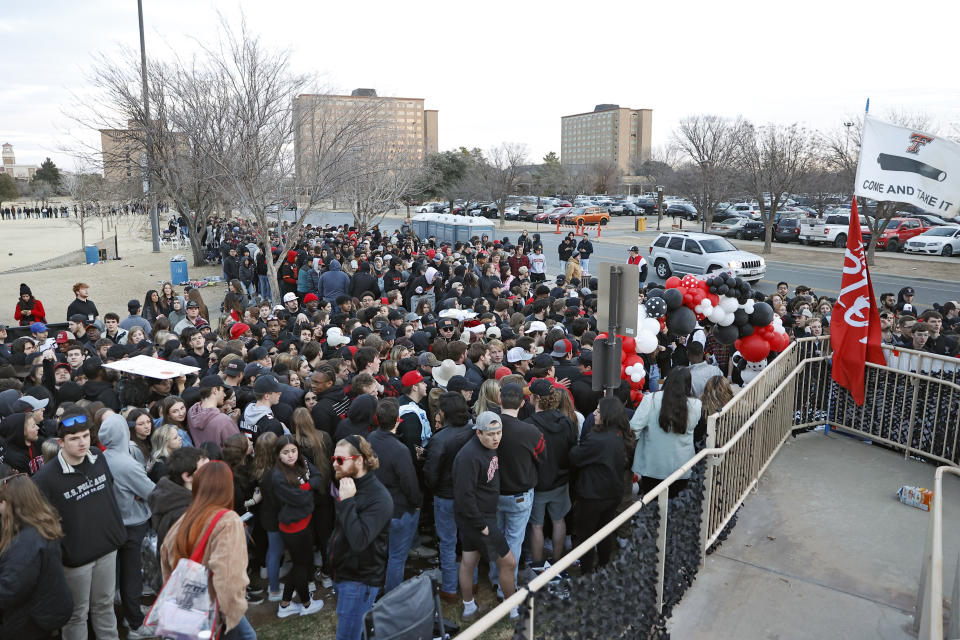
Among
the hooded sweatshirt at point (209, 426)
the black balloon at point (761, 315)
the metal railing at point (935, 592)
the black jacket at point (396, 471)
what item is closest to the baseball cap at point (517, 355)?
the black jacket at point (396, 471)

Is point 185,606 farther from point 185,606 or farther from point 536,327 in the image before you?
point 536,327

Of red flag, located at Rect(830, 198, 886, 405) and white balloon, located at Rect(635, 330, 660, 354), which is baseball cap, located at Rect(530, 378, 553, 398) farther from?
red flag, located at Rect(830, 198, 886, 405)

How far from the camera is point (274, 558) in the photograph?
533 centimetres

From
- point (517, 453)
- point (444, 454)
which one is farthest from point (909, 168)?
point (444, 454)

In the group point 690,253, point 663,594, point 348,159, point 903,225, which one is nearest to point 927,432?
point 663,594

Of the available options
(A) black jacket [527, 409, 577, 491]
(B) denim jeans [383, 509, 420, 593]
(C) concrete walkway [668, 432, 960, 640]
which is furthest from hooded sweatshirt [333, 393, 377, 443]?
(C) concrete walkway [668, 432, 960, 640]

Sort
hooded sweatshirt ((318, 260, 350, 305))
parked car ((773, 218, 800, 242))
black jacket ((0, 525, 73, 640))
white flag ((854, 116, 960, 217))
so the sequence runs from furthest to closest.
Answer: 1. parked car ((773, 218, 800, 242))
2. hooded sweatshirt ((318, 260, 350, 305))
3. white flag ((854, 116, 960, 217))
4. black jacket ((0, 525, 73, 640))

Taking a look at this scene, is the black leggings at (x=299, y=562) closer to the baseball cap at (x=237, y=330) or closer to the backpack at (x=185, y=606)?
the backpack at (x=185, y=606)

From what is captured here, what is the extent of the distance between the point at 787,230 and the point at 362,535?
3768 cm

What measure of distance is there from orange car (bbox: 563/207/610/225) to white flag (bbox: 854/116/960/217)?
136ft

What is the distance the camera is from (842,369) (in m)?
7.91

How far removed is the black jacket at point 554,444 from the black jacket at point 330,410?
1715 millimetres

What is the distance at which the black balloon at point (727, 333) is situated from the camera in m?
8.39

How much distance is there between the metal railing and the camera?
341cm
